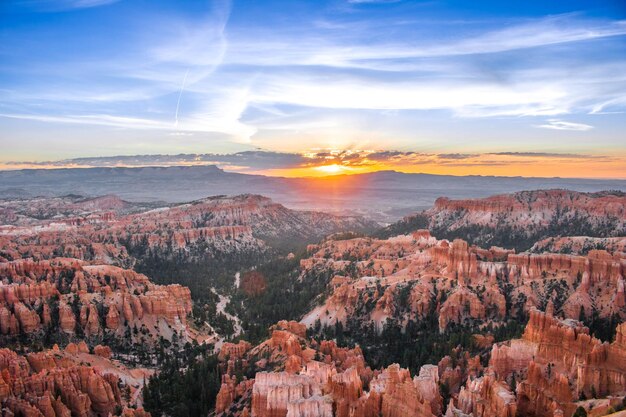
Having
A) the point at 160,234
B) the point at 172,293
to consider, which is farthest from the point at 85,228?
the point at 172,293

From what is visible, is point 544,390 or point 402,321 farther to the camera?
point 402,321

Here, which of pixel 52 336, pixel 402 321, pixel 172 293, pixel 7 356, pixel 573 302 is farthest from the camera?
pixel 172 293

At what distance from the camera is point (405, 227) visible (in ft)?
545

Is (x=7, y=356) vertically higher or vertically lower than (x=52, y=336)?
higher

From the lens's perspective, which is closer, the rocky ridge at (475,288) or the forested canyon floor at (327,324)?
the forested canyon floor at (327,324)

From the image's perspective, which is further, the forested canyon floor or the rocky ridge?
the rocky ridge

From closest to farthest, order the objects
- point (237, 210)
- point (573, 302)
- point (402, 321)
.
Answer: point (573, 302) < point (402, 321) < point (237, 210)

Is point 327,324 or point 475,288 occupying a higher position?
point 475,288

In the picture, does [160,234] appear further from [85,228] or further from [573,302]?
[573,302]

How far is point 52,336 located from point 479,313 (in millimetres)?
51899

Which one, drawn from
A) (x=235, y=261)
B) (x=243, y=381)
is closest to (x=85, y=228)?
(x=235, y=261)

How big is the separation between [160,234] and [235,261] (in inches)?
868

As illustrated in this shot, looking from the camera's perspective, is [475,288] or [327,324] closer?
[475,288]

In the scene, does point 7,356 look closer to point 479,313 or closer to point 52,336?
point 52,336
